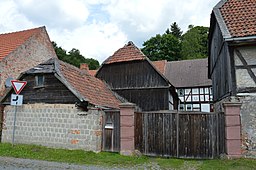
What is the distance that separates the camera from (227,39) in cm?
977

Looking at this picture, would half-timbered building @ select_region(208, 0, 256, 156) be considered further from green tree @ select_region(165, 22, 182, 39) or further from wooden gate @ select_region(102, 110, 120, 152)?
green tree @ select_region(165, 22, 182, 39)

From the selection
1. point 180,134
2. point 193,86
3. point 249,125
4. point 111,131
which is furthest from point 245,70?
point 193,86

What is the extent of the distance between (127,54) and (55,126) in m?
8.79

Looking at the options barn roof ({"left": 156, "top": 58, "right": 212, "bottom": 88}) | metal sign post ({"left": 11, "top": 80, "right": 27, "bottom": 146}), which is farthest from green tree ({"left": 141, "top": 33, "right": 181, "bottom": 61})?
metal sign post ({"left": 11, "top": 80, "right": 27, "bottom": 146})

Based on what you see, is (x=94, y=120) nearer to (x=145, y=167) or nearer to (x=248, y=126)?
(x=145, y=167)

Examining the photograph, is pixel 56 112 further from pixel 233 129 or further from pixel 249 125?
pixel 249 125

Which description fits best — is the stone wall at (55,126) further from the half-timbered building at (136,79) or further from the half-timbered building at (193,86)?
the half-timbered building at (193,86)

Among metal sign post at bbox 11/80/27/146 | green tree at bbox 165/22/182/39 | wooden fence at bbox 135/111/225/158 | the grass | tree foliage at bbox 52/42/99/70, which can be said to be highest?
green tree at bbox 165/22/182/39

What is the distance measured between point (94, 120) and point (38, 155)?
2566 mm

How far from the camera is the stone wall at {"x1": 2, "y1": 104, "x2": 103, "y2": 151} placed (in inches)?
407

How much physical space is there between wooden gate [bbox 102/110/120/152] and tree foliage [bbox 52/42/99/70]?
4109 cm

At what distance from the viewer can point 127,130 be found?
384 inches

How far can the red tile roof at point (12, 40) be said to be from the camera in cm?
1684

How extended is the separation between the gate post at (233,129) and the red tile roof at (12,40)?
46.1 ft
